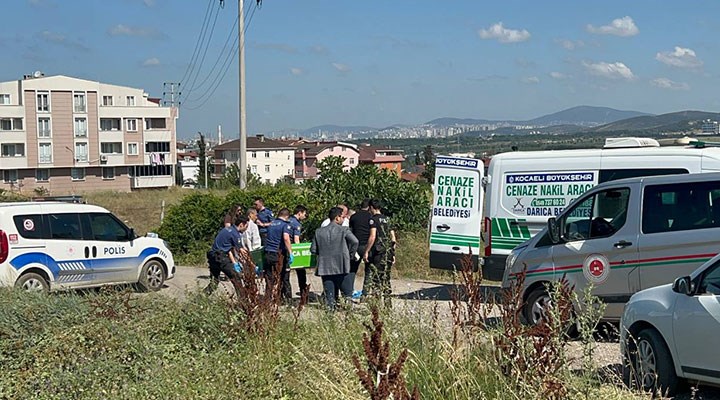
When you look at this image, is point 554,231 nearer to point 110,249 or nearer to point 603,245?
point 603,245

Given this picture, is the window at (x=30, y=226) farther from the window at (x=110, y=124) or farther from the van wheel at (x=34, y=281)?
the window at (x=110, y=124)

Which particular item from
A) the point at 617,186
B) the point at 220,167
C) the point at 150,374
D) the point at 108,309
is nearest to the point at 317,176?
the point at 617,186

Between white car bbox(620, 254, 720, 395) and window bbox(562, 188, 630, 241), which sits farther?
window bbox(562, 188, 630, 241)

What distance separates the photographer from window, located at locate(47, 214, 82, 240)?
13734 millimetres

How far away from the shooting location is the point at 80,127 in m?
92.4

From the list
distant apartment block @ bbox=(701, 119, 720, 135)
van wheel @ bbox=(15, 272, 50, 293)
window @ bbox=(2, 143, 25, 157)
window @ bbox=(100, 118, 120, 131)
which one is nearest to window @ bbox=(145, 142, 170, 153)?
window @ bbox=(100, 118, 120, 131)

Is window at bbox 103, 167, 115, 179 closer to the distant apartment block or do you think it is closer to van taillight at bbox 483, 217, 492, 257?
the distant apartment block

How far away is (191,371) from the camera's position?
6.45 meters

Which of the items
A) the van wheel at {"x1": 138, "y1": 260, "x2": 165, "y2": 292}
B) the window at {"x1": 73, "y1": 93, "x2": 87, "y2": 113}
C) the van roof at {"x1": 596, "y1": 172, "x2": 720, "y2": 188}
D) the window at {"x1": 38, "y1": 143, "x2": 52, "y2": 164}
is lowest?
the van wheel at {"x1": 138, "y1": 260, "x2": 165, "y2": 292}

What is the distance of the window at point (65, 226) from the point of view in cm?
1373

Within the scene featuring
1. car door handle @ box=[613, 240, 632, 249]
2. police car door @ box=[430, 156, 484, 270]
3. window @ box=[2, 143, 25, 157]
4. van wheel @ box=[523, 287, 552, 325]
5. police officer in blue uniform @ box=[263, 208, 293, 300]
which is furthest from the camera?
window @ box=[2, 143, 25, 157]

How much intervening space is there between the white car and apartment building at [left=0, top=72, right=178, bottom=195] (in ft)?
278

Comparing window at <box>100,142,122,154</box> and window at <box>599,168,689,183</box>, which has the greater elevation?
window at <box>100,142,122,154</box>

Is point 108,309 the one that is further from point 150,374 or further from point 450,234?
point 450,234
